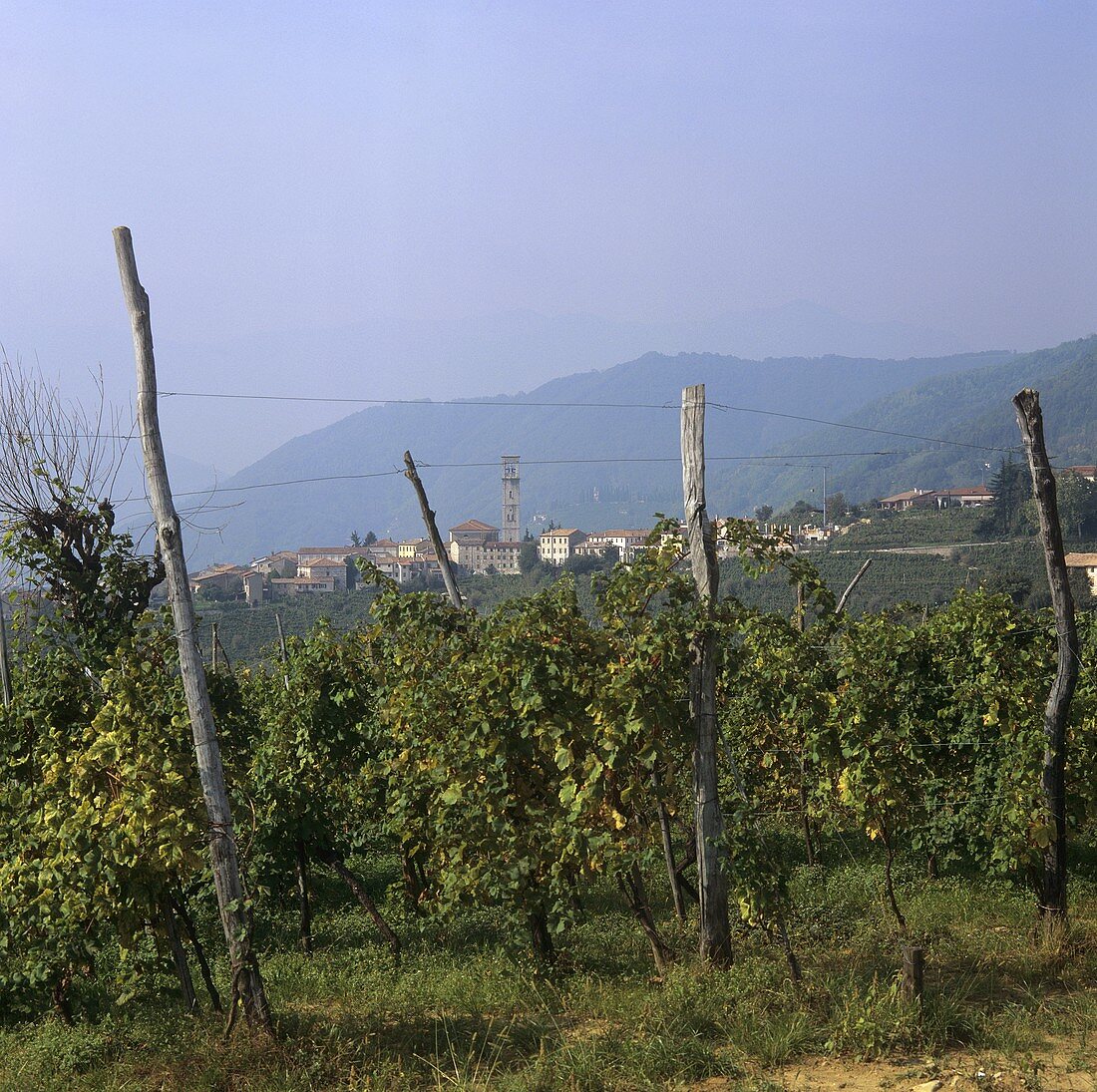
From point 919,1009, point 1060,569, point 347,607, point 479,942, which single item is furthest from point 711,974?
point 347,607

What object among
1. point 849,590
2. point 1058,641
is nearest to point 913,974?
point 1058,641

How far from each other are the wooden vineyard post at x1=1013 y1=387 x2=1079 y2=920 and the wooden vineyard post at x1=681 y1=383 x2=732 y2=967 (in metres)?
2.29

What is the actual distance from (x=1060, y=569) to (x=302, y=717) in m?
5.67

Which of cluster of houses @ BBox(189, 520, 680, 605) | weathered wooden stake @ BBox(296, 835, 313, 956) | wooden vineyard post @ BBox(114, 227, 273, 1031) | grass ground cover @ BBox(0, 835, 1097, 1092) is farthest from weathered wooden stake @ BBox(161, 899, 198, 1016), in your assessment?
cluster of houses @ BBox(189, 520, 680, 605)

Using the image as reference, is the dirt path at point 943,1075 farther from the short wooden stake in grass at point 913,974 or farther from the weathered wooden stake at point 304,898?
the weathered wooden stake at point 304,898

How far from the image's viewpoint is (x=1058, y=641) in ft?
24.0

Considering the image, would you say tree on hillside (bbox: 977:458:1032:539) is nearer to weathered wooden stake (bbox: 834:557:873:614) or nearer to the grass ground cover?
weathered wooden stake (bbox: 834:557:873:614)

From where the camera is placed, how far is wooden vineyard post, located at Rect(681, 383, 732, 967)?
6465 millimetres

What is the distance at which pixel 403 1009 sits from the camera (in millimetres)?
6500

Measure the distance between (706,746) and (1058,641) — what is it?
2.68 meters

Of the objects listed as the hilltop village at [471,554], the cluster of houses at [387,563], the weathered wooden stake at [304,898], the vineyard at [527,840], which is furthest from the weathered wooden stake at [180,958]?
the cluster of houses at [387,563]

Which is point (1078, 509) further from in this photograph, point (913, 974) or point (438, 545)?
point (913, 974)

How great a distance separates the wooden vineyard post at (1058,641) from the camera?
7188 millimetres

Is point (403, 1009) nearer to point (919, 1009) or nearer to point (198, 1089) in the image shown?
point (198, 1089)
